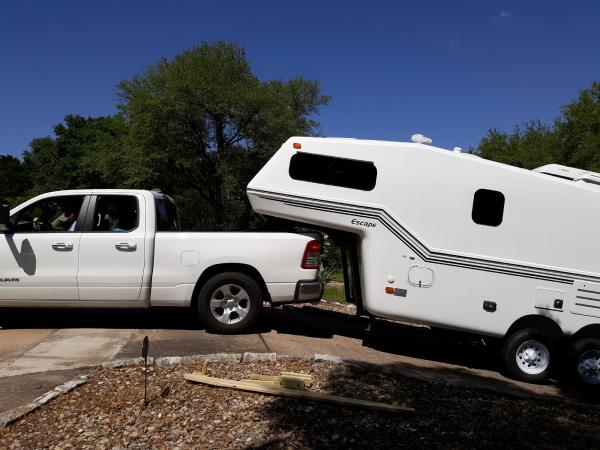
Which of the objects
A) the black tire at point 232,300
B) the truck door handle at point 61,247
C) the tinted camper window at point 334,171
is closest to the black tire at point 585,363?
the tinted camper window at point 334,171

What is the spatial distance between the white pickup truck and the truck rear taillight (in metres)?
0.01

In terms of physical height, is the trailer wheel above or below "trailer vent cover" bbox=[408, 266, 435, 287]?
below

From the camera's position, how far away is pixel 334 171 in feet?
22.1

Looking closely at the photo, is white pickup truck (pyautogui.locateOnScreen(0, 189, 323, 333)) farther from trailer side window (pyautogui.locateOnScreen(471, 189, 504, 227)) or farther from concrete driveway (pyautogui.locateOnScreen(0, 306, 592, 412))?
trailer side window (pyautogui.locateOnScreen(471, 189, 504, 227))

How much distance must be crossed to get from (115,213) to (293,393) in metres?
3.96

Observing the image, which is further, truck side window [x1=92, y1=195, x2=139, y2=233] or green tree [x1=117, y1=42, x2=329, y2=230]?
green tree [x1=117, y1=42, x2=329, y2=230]

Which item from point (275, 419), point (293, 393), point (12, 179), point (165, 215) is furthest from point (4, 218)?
point (12, 179)

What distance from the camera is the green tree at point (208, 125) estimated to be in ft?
92.9

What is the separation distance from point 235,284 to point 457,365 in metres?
3.26

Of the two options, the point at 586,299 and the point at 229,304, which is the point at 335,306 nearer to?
the point at 229,304

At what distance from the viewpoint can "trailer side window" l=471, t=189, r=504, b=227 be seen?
6.41 meters

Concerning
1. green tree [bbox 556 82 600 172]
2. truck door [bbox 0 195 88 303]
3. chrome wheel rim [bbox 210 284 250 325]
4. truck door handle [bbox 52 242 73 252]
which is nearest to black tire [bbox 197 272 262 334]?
chrome wheel rim [bbox 210 284 250 325]

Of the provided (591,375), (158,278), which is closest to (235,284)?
(158,278)

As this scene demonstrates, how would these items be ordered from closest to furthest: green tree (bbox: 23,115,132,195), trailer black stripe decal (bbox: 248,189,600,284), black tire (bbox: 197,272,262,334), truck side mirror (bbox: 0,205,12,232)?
trailer black stripe decal (bbox: 248,189,600,284)
truck side mirror (bbox: 0,205,12,232)
black tire (bbox: 197,272,262,334)
green tree (bbox: 23,115,132,195)
